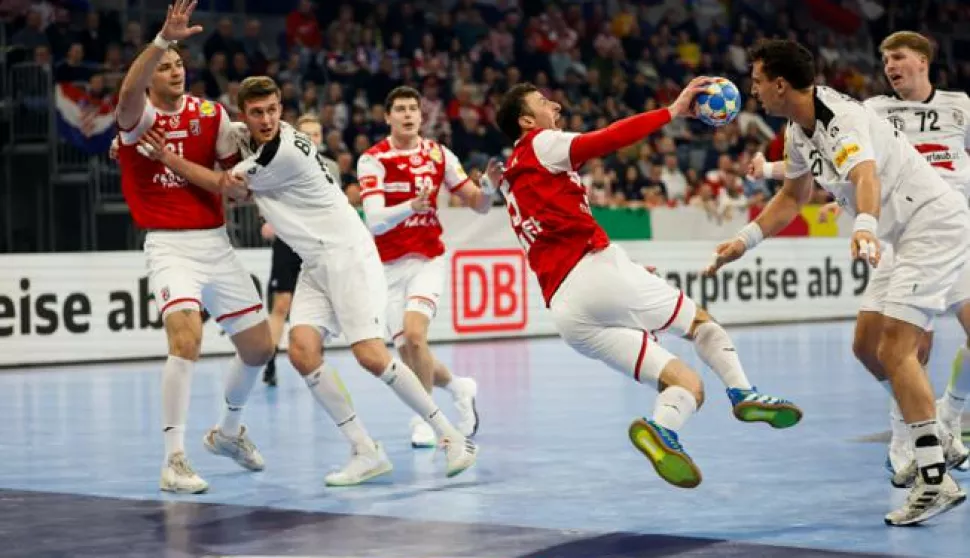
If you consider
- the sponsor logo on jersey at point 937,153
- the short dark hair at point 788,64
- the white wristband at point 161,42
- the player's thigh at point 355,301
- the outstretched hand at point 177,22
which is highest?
the outstretched hand at point 177,22

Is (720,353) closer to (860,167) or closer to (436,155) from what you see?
(860,167)

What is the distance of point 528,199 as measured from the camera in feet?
24.3

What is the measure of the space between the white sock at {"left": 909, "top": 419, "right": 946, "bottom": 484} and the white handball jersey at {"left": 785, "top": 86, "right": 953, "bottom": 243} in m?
0.96

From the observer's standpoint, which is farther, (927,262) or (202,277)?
(202,277)

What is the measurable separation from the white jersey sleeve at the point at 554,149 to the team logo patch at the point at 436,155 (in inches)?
126

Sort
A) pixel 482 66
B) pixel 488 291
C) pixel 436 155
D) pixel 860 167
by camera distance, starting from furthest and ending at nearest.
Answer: pixel 482 66 < pixel 488 291 < pixel 436 155 < pixel 860 167

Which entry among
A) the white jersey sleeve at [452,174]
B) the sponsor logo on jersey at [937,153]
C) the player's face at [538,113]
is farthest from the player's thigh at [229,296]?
the sponsor logo on jersey at [937,153]

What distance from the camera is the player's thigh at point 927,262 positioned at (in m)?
7.02

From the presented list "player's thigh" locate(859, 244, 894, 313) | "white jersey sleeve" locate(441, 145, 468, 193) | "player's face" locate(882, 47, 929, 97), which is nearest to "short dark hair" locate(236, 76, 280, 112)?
"white jersey sleeve" locate(441, 145, 468, 193)

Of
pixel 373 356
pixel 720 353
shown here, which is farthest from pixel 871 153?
pixel 373 356

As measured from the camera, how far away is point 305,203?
28.5 feet

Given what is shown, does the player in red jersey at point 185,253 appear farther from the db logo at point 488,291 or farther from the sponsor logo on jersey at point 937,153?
the db logo at point 488,291

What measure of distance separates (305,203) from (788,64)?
9.81 feet

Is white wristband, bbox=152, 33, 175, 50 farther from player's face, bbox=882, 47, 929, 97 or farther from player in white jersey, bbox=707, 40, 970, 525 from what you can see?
player's face, bbox=882, 47, 929, 97
